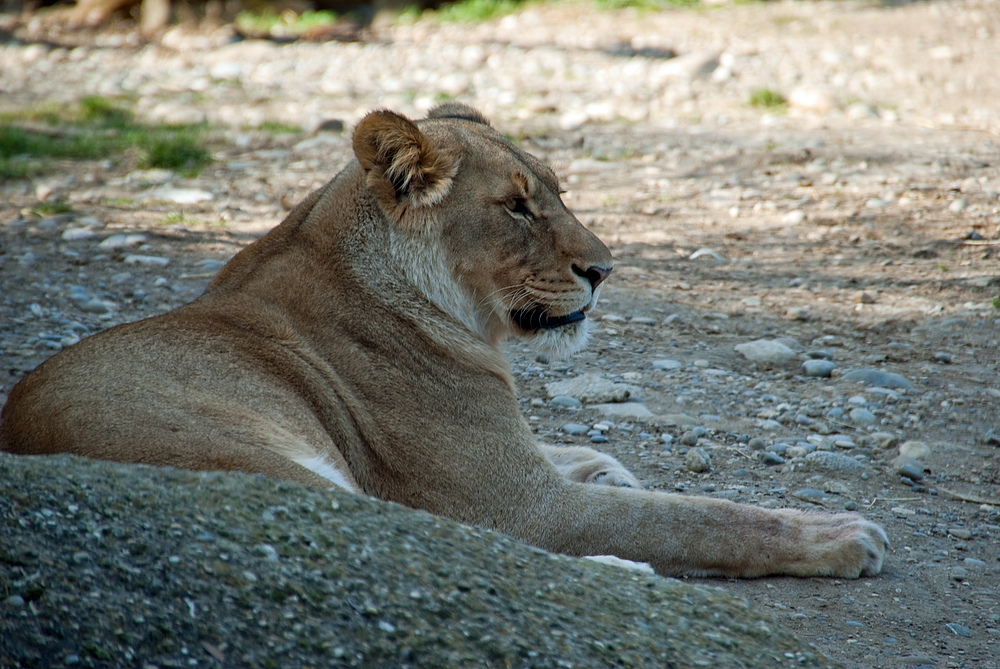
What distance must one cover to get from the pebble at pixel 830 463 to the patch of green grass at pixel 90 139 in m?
6.27

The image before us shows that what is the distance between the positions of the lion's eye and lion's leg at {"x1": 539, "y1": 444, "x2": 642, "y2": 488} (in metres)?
0.93

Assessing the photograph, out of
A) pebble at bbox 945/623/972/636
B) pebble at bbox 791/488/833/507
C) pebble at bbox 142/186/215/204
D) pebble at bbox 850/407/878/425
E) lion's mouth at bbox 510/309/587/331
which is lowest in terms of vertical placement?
pebble at bbox 791/488/833/507

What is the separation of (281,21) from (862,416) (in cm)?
1453

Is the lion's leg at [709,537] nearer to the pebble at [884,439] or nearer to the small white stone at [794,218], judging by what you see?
the pebble at [884,439]

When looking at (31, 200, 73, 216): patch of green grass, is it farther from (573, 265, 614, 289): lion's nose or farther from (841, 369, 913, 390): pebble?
(841, 369, 913, 390): pebble

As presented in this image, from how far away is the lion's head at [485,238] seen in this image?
377 cm

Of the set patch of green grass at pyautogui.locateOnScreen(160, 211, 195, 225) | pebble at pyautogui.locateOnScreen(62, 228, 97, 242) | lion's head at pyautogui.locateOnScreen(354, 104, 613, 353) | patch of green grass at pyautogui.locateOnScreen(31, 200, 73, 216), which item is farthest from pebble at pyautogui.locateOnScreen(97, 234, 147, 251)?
lion's head at pyautogui.locateOnScreen(354, 104, 613, 353)

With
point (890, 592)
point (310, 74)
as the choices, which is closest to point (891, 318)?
point (890, 592)

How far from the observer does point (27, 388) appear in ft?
10.6

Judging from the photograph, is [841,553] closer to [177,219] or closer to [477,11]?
[177,219]

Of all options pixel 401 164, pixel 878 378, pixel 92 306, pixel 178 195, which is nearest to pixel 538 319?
pixel 401 164

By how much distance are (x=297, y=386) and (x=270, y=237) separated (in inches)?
28.8

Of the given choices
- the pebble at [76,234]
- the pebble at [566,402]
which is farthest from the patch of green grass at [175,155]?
the pebble at [566,402]

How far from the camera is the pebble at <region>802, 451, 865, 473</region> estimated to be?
428 cm
